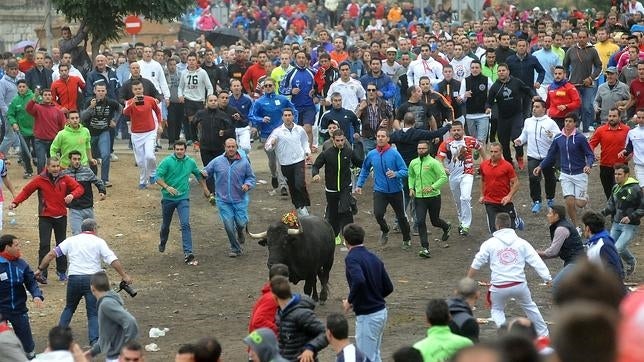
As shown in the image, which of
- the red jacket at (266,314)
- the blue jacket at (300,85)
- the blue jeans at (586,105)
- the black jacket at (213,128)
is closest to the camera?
the red jacket at (266,314)

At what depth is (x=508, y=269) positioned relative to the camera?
1357cm

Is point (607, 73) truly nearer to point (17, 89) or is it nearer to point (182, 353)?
point (17, 89)

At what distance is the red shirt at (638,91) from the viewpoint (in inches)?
869

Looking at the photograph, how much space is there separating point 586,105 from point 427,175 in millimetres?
7038

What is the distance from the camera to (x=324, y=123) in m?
21.2

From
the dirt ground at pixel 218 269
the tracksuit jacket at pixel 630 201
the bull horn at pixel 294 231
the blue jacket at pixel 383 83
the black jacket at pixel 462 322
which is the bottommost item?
the dirt ground at pixel 218 269

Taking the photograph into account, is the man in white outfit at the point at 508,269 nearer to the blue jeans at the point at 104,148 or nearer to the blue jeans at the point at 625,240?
the blue jeans at the point at 625,240

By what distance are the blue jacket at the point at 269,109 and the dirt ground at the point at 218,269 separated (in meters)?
1.39

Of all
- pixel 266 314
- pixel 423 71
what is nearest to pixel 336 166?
pixel 423 71

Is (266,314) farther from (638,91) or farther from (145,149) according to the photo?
(638,91)

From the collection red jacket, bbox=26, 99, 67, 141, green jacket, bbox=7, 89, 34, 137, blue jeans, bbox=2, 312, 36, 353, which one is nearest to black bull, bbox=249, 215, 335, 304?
blue jeans, bbox=2, 312, 36, 353

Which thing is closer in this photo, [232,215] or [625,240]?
[625,240]

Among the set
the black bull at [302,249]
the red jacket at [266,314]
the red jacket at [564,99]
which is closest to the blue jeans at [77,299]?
the black bull at [302,249]

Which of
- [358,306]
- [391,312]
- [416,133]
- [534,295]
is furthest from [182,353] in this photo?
[416,133]
